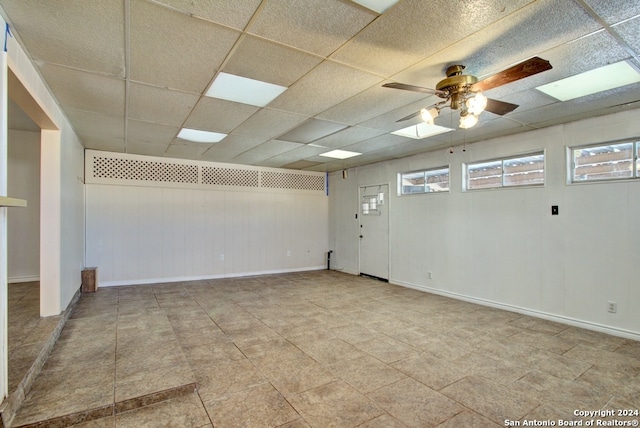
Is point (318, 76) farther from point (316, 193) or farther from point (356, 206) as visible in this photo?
point (316, 193)

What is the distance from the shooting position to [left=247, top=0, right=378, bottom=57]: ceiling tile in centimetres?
188

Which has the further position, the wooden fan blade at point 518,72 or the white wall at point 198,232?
the white wall at point 198,232

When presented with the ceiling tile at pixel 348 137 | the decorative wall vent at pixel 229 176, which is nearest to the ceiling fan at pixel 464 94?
the ceiling tile at pixel 348 137

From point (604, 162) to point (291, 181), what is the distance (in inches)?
238

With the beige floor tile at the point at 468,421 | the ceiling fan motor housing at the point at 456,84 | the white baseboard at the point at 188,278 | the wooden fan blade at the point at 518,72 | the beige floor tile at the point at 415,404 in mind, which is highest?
the ceiling fan motor housing at the point at 456,84

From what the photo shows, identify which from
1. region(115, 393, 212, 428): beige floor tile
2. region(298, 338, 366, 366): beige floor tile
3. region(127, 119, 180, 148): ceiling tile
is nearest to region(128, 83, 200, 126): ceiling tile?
region(127, 119, 180, 148): ceiling tile

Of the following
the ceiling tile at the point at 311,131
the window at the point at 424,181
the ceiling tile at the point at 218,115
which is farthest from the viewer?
the window at the point at 424,181

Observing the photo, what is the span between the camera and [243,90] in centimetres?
315

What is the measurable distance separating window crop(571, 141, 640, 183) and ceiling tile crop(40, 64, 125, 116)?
5335 mm

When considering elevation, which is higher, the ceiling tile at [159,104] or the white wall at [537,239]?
the ceiling tile at [159,104]

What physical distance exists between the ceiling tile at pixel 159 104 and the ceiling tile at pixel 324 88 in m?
0.97

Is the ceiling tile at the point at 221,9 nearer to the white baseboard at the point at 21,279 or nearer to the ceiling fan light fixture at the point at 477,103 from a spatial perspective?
the ceiling fan light fixture at the point at 477,103

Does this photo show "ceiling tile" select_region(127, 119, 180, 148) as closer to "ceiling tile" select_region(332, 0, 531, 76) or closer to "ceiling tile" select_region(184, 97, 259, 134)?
"ceiling tile" select_region(184, 97, 259, 134)

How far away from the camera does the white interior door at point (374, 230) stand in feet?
22.3
